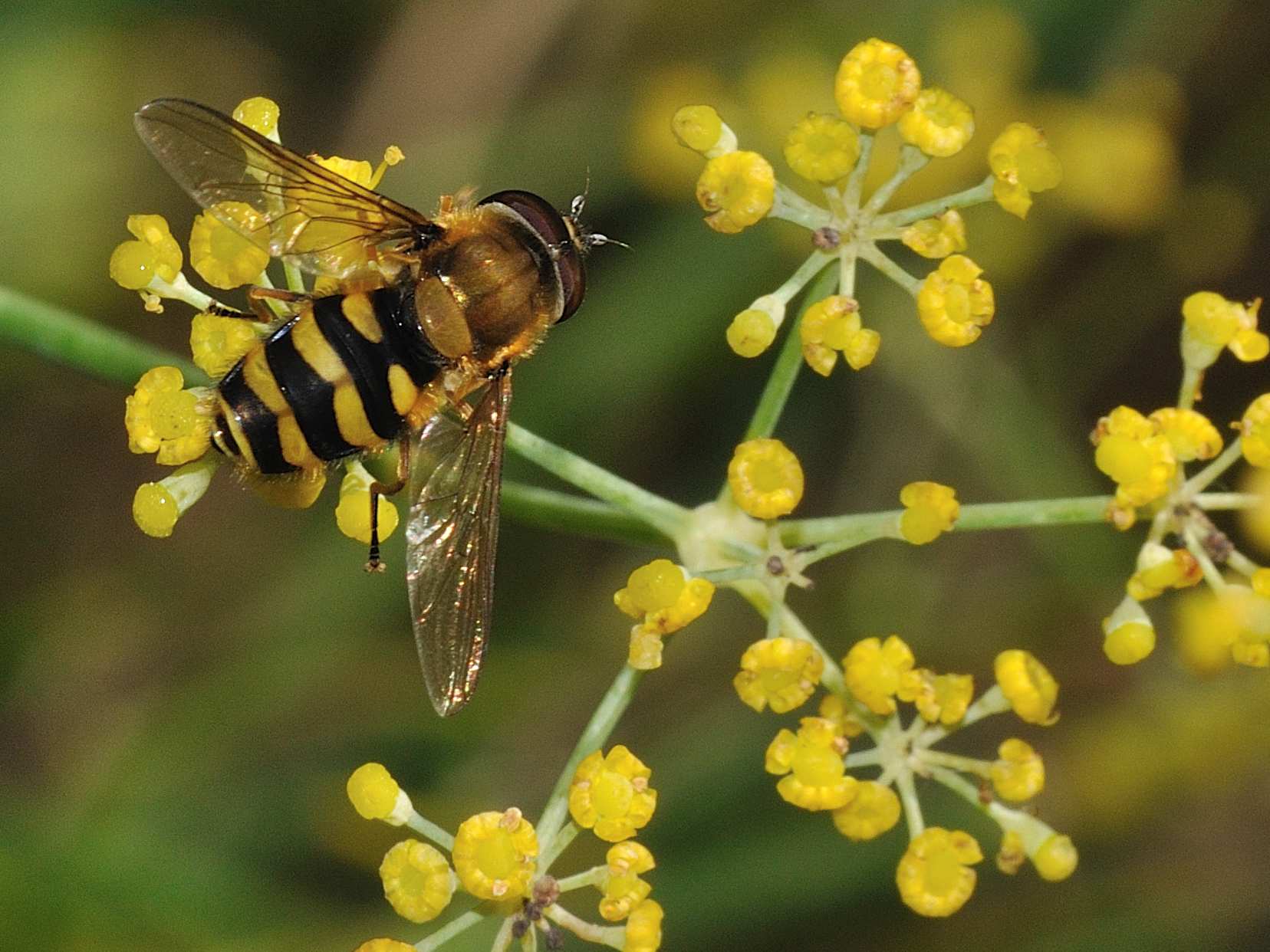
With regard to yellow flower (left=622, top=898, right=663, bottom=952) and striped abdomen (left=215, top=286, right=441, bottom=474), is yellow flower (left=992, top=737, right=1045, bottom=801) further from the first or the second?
striped abdomen (left=215, top=286, right=441, bottom=474)

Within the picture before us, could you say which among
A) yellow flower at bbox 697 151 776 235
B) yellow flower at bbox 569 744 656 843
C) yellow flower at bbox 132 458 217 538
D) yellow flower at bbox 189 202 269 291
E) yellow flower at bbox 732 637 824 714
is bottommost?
yellow flower at bbox 569 744 656 843

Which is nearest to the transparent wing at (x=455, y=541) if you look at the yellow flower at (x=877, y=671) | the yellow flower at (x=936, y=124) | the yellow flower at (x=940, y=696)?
the yellow flower at (x=877, y=671)

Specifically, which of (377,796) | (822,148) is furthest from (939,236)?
(377,796)

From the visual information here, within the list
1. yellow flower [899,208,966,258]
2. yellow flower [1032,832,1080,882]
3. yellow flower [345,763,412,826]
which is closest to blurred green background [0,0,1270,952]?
yellow flower [1032,832,1080,882]

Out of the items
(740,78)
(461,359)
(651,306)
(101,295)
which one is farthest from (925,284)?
(101,295)

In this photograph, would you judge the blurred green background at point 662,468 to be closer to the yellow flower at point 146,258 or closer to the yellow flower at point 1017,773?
→ the yellow flower at point 1017,773

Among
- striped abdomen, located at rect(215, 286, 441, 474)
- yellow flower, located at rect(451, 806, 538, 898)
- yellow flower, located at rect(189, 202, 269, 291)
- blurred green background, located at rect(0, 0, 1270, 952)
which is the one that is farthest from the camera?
blurred green background, located at rect(0, 0, 1270, 952)
